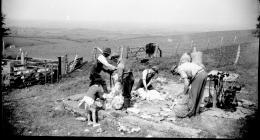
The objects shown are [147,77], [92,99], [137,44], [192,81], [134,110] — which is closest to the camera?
[92,99]

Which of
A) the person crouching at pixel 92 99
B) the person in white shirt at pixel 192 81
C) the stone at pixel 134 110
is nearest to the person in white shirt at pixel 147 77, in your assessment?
the stone at pixel 134 110

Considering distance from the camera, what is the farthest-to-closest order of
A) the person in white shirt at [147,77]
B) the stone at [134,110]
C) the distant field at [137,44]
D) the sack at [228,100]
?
the distant field at [137,44] → the person in white shirt at [147,77] → the sack at [228,100] → the stone at [134,110]

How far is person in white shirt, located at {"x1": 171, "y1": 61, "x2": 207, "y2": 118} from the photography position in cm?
689

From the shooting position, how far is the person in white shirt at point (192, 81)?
689 centimetres

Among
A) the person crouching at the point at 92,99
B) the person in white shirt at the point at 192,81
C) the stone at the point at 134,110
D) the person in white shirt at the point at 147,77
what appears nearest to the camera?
the person crouching at the point at 92,99

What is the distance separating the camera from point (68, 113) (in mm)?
7906

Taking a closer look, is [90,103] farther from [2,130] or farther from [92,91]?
[2,130]

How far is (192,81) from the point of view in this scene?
7035 millimetres

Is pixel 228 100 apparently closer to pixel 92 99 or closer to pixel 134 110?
pixel 134 110

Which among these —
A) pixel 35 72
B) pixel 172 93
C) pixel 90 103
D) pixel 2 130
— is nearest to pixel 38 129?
pixel 2 130

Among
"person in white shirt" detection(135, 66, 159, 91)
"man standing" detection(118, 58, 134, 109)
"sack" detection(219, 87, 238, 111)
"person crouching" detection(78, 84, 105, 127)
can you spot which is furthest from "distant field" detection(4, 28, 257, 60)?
"person crouching" detection(78, 84, 105, 127)

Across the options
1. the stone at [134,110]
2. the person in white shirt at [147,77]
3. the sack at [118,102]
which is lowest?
the stone at [134,110]

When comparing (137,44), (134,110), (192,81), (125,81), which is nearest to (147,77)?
(125,81)

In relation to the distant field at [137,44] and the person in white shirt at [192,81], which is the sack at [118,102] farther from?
the distant field at [137,44]
